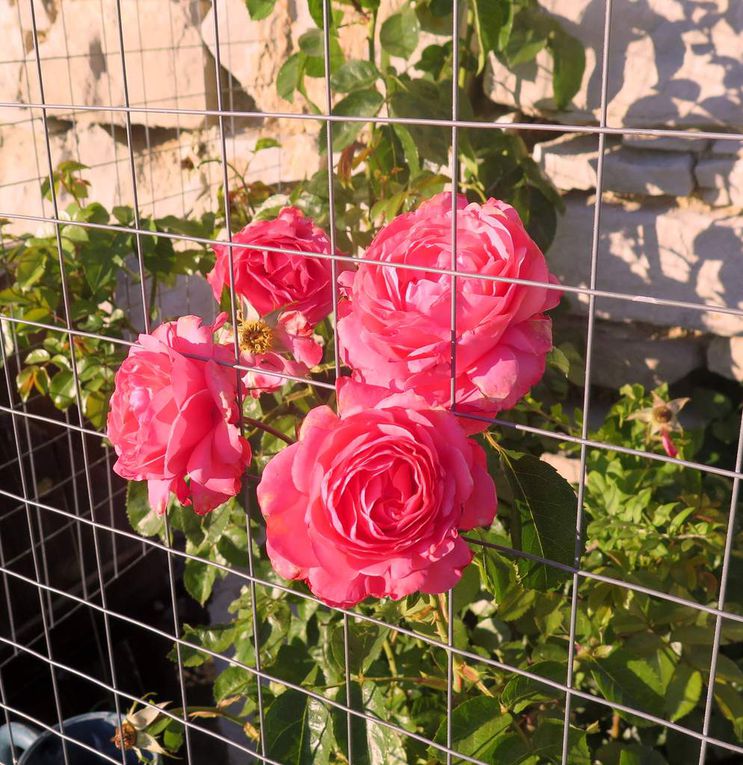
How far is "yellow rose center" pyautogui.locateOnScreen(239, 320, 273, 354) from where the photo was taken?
753 millimetres

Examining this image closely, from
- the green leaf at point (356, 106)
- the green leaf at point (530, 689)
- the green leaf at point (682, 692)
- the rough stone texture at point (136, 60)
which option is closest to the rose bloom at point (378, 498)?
the green leaf at point (530, 689)

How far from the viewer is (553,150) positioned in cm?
148

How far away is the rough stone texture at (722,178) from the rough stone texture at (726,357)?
0.23m

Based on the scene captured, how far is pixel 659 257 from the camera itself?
4.74ft

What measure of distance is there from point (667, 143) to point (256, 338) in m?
0.91

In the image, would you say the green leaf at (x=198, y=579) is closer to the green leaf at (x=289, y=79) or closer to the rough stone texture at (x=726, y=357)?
the green leaf at (x=289, y=79)

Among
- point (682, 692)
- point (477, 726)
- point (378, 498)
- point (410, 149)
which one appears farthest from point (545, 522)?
point (410, 149)

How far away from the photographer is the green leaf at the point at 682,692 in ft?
3.12

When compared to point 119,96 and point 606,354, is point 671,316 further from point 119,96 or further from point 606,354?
point 119,96

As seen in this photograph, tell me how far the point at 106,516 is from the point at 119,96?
91 cm

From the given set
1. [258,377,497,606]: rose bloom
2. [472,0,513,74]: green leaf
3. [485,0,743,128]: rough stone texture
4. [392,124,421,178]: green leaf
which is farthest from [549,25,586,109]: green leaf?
[258,377,497,606]: rose bloom

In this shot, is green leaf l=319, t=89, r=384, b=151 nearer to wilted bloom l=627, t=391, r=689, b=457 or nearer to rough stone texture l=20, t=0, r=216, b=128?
wilted bloom l=627, t=391, r=689, b=457

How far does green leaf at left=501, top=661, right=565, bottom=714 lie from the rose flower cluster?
0.24m

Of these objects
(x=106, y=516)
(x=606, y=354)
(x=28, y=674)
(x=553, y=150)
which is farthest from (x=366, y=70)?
(x=28, y=674)
